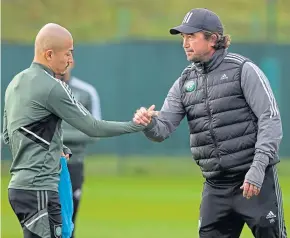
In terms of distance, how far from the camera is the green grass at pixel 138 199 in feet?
44.1

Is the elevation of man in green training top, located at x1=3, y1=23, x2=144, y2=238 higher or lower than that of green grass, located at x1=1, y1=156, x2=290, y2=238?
higher

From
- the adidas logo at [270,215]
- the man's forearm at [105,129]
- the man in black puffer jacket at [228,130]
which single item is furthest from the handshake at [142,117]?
the adidas logo at [270,215]

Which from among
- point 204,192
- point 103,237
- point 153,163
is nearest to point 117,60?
point 153,163

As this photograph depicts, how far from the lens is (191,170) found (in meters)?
21.8

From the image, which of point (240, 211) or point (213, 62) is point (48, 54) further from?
point (240, 211)

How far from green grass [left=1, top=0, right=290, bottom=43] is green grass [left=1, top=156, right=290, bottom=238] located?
9.49 ft

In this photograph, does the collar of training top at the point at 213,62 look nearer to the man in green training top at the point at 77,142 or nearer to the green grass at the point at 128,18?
the man in green training top at the point at 77,142

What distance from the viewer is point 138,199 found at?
693 inches

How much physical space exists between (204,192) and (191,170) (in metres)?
13.3

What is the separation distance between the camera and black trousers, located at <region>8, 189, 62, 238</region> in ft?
24.8

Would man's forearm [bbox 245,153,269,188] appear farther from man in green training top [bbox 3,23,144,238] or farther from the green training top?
the green training top

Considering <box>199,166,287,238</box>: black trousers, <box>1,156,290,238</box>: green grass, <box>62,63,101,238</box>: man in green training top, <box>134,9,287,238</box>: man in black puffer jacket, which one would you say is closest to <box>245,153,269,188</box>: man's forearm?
<box>134,9,287,238</box>: man in black puffer jacket

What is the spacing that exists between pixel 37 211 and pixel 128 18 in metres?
16.4

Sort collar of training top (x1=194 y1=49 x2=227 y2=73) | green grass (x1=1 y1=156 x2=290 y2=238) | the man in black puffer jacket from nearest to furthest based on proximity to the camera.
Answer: the man in black puffer jacket < collar of training top (x1=194 y1=49 x2=227 y2=73) < green grass (x1=1 y1=156 x2=290 y2=238)
